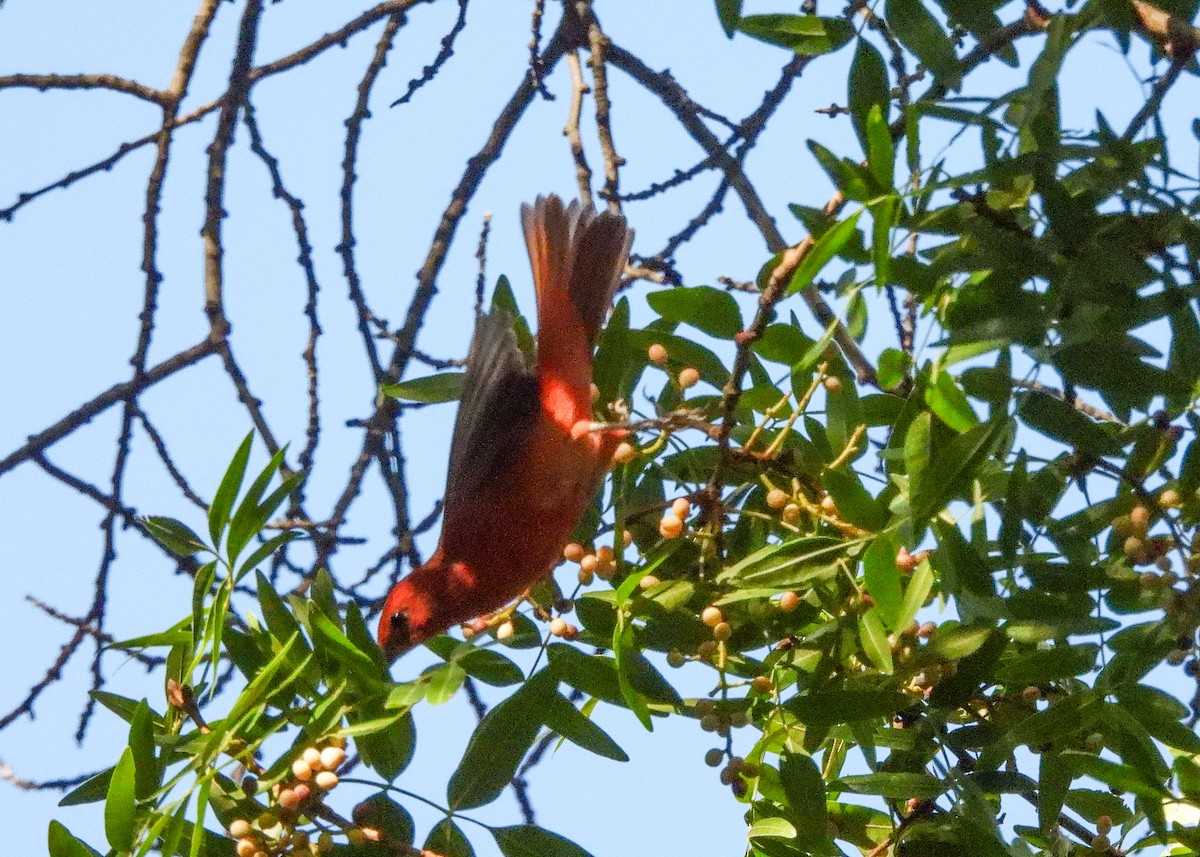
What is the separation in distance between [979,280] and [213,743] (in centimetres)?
109

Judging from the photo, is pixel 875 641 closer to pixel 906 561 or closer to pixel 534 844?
pixel 906 561

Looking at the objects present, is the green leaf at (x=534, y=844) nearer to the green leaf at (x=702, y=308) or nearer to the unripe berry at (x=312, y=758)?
the unripe berry at (x=312, y=758)

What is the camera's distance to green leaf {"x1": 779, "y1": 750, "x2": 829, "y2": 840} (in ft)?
5.93

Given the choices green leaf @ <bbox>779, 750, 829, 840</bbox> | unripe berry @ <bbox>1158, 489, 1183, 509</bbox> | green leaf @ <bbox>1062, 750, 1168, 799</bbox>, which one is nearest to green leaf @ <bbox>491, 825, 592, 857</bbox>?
green leaf @ <bbox>779, 750, 829, 840</bbox>

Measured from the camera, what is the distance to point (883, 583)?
1.64 m

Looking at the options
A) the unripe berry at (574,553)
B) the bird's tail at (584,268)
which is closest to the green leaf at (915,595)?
the unripe berry at (574,553)

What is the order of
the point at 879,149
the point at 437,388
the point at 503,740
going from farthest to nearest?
the point at 437,388 → the point at 503,740 → the point at 879,149

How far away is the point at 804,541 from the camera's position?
66.5 inches

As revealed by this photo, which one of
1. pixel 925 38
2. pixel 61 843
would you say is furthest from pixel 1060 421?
pixel 61 843

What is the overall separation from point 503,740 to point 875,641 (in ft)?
1.74

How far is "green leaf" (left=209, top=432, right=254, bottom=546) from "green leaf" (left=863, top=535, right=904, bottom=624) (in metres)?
0.82

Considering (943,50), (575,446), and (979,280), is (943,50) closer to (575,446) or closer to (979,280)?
(979,280)

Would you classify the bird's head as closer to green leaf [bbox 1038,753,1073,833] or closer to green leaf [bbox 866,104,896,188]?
green leaf [bbox 1038,753,1073,833]

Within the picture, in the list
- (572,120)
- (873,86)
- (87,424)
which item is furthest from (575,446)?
(873,86)
